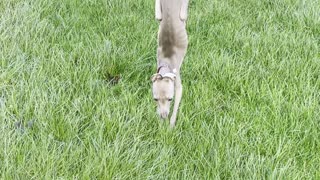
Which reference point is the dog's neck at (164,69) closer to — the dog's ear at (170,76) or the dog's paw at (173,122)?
the dog's ear at (170,76)

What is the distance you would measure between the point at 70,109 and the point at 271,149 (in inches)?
48.5

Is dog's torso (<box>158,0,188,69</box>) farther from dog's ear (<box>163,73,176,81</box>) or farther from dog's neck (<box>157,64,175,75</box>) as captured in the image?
dog's ear (<box>163,73,176,81</box>)

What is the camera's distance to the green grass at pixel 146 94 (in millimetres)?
2475

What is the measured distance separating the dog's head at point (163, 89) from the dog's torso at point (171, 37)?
0.66 feet

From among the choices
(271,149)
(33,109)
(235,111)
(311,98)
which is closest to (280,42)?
(311,98)

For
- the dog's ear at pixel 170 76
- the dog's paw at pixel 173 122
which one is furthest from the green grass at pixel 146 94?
the dog's ear at pixel 170 76

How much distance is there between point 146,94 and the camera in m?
3.13

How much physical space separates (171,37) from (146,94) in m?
0.49

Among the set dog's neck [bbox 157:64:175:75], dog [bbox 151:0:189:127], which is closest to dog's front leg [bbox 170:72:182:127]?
dog [bbox 151:0:189:127]

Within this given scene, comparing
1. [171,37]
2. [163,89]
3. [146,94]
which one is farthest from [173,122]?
[171,37]

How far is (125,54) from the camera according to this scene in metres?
→ 3.53

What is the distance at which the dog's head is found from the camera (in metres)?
2.59

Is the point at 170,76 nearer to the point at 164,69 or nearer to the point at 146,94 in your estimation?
the point at 164,69

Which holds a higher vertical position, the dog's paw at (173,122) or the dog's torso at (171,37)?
the dog's torso at (171,37)
